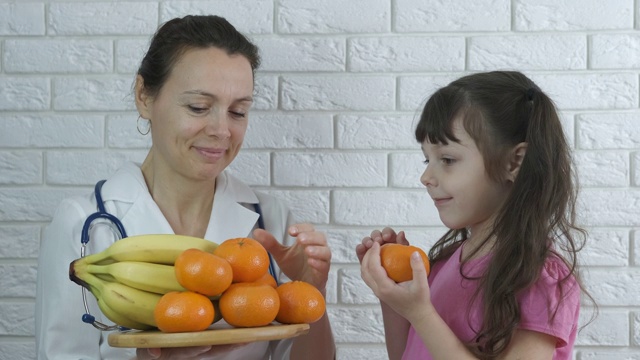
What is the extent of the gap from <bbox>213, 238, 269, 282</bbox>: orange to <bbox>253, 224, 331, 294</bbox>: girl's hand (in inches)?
6.8

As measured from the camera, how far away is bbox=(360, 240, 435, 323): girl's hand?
1.48 metres

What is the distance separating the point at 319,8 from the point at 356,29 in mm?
112

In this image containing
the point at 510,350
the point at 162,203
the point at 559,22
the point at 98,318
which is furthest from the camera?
the point at 559,22

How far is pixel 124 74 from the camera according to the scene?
2287 millimetres

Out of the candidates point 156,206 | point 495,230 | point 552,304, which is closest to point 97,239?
point 156,206

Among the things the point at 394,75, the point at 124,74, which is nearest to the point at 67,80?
the point at 124,74

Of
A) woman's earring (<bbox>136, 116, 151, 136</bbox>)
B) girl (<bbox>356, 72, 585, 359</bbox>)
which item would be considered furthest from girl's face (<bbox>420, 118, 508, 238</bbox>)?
woman's earring (<bbox>136, 116, 151, 136</bbox>)

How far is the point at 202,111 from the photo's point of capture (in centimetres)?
189

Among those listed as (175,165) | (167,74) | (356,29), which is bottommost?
(175,165)

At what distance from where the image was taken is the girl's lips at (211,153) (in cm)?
191

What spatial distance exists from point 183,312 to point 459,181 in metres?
0.60

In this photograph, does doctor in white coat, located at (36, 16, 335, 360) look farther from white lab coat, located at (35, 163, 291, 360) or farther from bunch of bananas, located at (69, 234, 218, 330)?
bunch of bananas, located at (69, 234, 218, 330)

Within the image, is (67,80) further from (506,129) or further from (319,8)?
(506,129)

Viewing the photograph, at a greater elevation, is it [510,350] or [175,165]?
[175,165]
